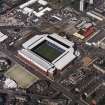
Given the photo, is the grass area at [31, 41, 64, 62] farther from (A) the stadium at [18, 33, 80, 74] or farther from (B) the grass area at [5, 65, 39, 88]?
(B) the grass area at [5, 65, 39, 88]

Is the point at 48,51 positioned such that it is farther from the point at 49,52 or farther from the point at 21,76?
the point at 21,76

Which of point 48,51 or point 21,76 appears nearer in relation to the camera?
point 21,76

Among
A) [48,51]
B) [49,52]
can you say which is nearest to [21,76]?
[49,52]

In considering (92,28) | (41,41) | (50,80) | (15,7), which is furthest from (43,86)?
(15,7)

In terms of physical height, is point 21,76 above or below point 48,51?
below

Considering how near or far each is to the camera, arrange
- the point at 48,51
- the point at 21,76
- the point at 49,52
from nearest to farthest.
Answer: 1. the point at 21,76
2. the point at 49,52
3. the point at 48,51

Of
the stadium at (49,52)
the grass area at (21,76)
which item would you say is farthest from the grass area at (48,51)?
the grass area at (21,76)

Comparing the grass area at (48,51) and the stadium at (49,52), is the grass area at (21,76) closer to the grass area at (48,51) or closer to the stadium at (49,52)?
the stadium at (49,52)

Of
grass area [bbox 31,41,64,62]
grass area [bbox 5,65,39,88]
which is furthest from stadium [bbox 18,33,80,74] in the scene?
grass area [bbox 5,65,39,88]
